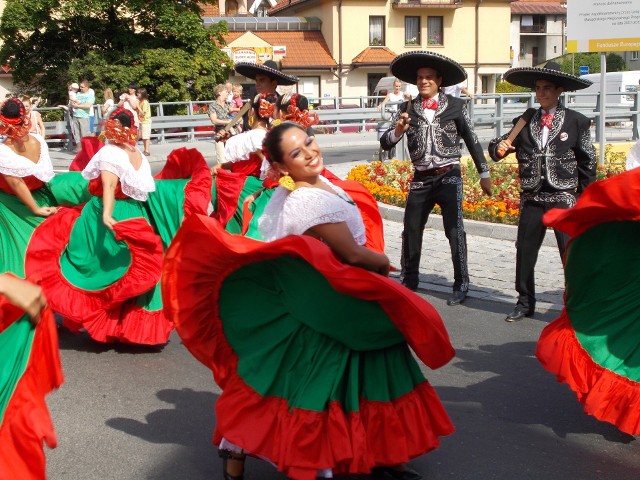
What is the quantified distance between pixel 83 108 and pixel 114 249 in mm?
17853

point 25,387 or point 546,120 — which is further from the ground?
point 546,120

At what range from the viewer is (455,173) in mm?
8086

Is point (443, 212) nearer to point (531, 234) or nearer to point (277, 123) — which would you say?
point (531, 234)

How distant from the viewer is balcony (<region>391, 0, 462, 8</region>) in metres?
53.7

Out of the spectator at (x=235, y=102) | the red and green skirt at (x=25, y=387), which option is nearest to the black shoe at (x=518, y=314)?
the red and green skirt at (x=25, y=387)

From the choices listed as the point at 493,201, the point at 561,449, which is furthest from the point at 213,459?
the point at 493,201

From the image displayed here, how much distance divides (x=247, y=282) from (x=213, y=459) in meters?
1.10

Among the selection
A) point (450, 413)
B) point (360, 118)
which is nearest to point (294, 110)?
point (450, 413)

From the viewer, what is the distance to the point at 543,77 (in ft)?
22.5

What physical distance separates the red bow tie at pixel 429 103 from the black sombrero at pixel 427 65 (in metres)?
0.19

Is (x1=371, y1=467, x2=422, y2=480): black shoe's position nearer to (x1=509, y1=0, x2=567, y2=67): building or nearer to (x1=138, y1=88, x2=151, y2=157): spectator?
(x1=138, y1=88, x2=151, y2=157): spectator

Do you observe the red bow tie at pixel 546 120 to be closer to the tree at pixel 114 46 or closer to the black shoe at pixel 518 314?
the black shoe at pixel 518 314

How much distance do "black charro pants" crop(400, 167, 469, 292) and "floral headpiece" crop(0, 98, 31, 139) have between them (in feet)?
10.6

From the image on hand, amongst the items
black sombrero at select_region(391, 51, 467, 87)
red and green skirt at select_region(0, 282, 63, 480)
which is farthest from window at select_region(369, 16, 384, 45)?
red and green skirt at select_region(0, 282, 63, 480)
